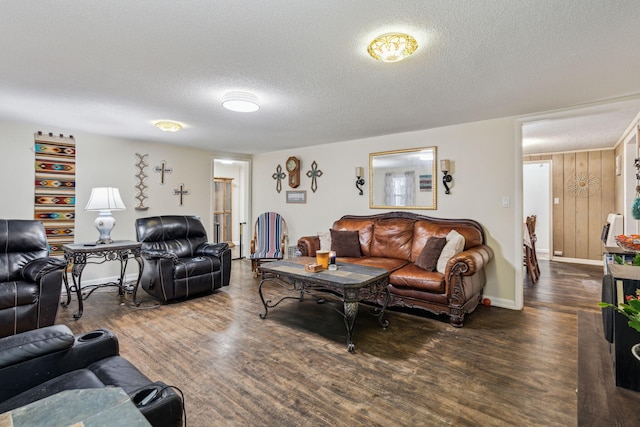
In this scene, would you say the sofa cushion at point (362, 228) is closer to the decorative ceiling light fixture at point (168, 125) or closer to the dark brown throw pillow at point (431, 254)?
the dark brown throw pillow at point (431, 254)

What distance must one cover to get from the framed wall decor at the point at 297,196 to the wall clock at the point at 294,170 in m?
0.15

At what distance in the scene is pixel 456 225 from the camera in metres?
→ 3.85

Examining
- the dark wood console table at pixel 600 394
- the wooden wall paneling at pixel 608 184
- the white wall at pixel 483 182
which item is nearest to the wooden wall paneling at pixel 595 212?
the wooden wall paneling at pixel 608 184

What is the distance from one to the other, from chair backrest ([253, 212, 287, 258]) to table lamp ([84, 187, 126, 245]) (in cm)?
238

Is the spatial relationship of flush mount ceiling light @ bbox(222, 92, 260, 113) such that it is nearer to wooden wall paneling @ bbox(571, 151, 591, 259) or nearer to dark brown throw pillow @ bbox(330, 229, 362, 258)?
dark brown throw pillow @ bbox(330, 229, 362, 258)

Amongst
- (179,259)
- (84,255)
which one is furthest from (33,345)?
(179,259)

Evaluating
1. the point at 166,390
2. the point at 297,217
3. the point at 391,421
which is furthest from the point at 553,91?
the point at 297,217

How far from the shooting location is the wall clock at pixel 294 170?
574 cm

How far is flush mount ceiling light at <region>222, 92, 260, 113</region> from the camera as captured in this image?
287cm

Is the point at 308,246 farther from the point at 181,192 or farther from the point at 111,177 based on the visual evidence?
the point at 111,177

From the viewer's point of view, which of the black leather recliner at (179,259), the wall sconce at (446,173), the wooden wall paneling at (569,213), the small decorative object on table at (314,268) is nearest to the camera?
the small decorative object on table at (314,268)

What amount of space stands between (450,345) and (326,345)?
40.7 inches

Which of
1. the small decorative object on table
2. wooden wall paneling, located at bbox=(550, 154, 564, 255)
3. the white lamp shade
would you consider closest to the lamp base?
the white lamp shade

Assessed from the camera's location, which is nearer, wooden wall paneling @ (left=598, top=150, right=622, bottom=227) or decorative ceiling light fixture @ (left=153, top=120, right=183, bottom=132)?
decorative ceiling light fixture @ (left=153, top=120, right=183, bottom=132)
